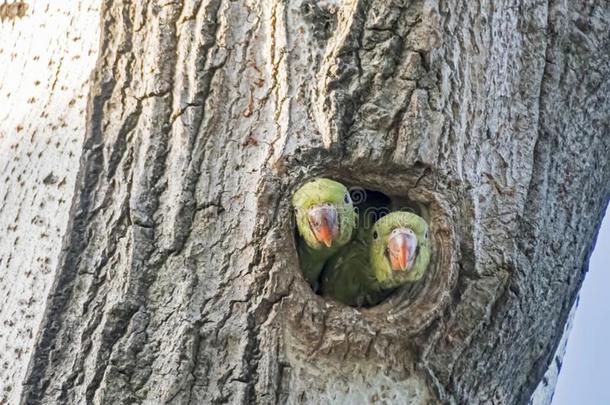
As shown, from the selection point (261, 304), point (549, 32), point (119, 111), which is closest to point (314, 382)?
point (261, 304)

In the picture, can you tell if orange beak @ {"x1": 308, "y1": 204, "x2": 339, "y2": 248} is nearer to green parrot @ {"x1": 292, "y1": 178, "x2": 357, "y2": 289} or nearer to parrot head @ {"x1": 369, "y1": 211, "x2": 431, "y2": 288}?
green parrot @ {"x1": 292, "y1": 178, "x2": 357, "y2": 289}

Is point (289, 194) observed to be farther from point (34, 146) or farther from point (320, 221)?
point (34, 146)

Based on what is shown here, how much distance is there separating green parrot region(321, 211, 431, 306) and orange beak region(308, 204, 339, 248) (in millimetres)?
150

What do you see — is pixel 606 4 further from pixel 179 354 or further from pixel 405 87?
pixel 179 354

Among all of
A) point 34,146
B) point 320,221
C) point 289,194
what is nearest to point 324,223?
point 320,221

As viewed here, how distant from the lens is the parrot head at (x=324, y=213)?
222 cm

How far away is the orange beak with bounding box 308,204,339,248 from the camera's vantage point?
91.7 inches

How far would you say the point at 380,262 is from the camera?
268cm

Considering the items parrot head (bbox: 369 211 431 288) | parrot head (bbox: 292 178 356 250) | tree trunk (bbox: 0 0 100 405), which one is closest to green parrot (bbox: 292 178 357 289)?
parrot head (bbox: 292 178 356 250)

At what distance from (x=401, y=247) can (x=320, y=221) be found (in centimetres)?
22

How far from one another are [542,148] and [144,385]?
1052 mm

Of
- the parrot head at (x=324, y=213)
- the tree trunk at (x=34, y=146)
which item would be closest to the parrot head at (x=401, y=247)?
the parrot head at (x=324, y=213)

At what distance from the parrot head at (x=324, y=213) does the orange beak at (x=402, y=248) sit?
15 centimetres

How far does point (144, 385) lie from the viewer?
2039 mm
